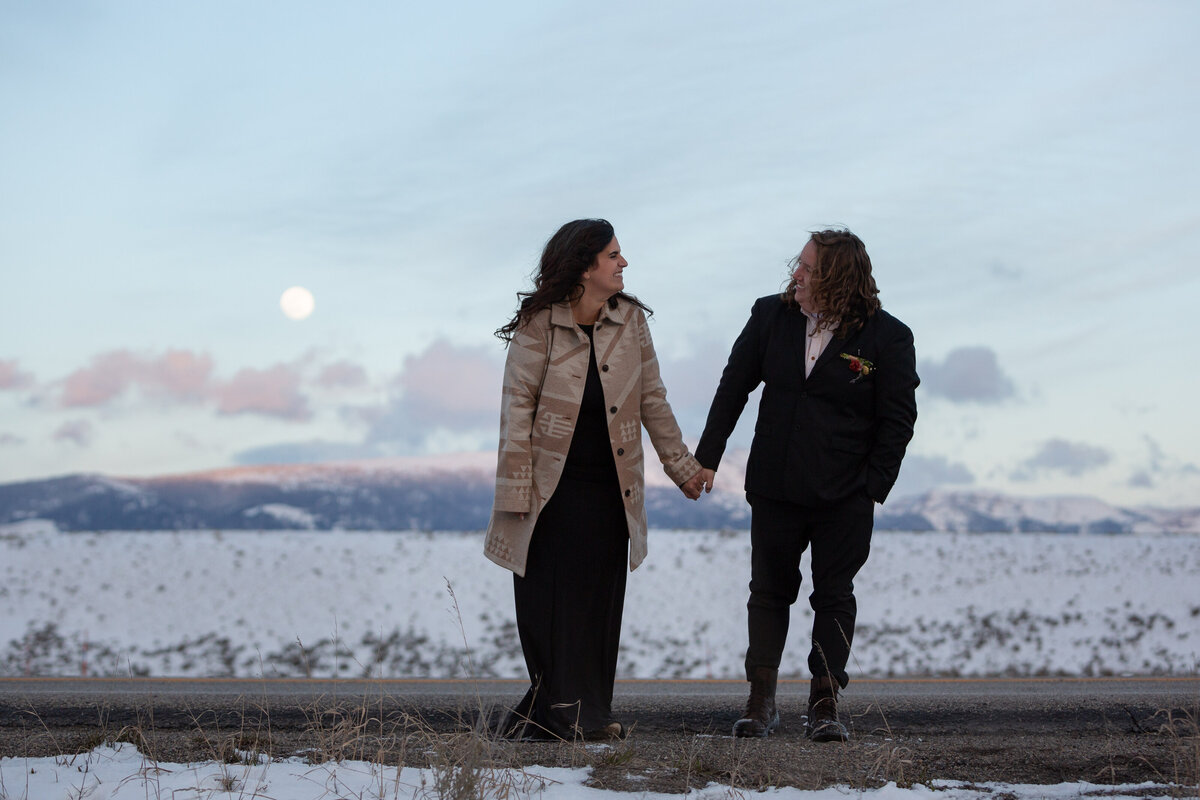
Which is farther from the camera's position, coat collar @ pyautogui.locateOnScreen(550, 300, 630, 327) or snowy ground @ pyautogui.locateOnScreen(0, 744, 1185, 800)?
coat collar @ pyautogui.locateOnScreen(550, 300, 630, 327)

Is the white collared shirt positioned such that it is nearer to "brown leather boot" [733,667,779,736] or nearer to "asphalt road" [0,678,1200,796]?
"brown leather boot" [733,667,779,736]

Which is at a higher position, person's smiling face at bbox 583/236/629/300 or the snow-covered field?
person's smiling face at bbox 583/236/629/300

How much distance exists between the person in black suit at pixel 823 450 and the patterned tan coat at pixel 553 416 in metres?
0.48

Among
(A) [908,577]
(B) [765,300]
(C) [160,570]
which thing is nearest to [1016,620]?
(A) [908,577]

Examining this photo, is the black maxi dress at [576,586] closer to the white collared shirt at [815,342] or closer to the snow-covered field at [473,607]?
the white collared shirt at [815,342]

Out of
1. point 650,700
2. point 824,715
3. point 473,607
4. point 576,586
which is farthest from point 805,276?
point 473,607

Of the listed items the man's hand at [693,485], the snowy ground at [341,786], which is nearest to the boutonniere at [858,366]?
the man's hand at [693,485]

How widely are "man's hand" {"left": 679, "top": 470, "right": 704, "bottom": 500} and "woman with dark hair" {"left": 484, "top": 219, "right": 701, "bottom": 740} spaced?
228mm

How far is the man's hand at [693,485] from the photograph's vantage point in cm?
513

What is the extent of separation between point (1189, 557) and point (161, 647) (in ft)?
83.7

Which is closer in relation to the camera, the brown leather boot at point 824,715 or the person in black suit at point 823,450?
the brown leather boot at point 824,715

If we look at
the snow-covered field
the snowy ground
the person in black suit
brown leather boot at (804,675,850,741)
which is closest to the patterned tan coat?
the person in black suit

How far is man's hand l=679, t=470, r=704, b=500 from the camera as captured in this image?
16.8 ft

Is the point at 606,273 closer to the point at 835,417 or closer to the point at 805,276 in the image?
the point at 805,276
